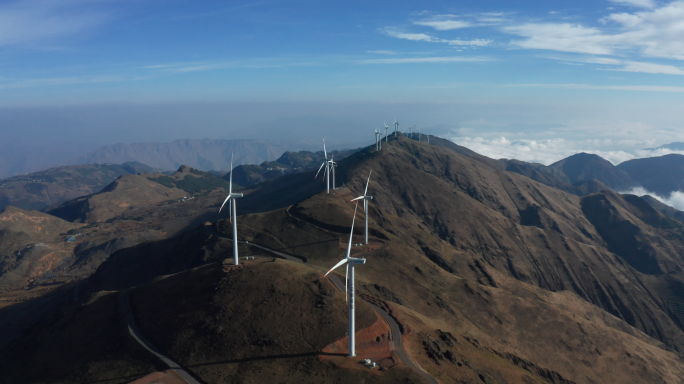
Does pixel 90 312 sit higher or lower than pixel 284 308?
lower

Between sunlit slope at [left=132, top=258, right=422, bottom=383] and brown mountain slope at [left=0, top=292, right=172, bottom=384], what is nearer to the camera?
sunlit slope at [left=132, top=258, right=422, bottom=383]

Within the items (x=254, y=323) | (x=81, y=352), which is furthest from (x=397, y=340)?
(x=81, y=352)

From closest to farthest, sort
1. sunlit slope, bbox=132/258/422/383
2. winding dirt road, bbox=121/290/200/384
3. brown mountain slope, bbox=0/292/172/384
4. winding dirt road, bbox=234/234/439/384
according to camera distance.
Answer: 1. winding dirt road, bbox=234/234/439/384
2. sunlit slope, bbox=132/258/422/383
3. winding dirt road, bbox=121/290/200/384
4. brown mountain slope, bbox=0/292/172/384

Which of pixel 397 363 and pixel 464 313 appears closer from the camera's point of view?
pixel 397 363

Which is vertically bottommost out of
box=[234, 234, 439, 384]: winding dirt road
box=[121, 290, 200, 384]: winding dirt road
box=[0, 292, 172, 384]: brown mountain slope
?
box=[0, 292, 172, 384]: brown mountain slope

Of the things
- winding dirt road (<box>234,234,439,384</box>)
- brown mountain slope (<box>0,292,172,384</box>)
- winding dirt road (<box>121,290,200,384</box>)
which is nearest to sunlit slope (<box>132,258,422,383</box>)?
winding dirt road (<box>121,290,200,384</box>)

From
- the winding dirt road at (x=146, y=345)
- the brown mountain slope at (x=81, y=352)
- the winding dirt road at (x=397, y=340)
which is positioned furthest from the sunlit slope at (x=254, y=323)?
the brown mountain slope at (x=81, y=352)

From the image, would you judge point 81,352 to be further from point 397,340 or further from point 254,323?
point 397,340

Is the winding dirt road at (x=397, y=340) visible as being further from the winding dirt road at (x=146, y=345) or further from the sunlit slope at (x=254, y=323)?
the winding dirt road at (x=146, y=345)

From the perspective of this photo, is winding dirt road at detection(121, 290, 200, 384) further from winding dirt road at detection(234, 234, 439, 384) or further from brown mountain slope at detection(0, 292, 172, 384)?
winding dirt road at detection(234, 234, 439, 384)

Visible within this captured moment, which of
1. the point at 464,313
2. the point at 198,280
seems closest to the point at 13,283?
the point at 198,280

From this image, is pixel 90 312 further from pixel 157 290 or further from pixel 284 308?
pixel 284 308
